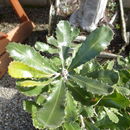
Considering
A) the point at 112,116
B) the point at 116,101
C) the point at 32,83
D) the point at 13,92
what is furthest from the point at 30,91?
the point at 13,92

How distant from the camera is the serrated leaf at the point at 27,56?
3.86ft

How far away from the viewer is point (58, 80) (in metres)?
1.25

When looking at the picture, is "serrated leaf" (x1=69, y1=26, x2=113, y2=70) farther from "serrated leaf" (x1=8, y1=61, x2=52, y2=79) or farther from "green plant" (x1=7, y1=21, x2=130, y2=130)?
"serrated leaf" (x1=8, y1=61, x2=52, y2=79)

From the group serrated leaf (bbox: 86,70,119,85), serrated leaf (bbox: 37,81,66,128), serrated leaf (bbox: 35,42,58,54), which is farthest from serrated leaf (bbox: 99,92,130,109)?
serrated leaf (bbox: 35,42,58,54)

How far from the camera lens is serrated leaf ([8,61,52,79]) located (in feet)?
3.61

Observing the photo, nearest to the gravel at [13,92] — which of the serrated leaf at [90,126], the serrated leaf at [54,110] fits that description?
the serrated leaf at [90,126]

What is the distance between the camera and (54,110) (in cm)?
110

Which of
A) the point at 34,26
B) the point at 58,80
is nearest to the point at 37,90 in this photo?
the point at 58,80

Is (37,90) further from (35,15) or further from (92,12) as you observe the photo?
(35,15)

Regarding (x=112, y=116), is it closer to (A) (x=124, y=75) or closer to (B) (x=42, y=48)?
(A) (x=124, y=75)

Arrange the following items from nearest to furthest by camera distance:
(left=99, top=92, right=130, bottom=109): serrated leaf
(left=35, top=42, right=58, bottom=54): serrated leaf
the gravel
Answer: (left=99, top=92, right=130, bottom=109): serrated leaf → (left=35, top=42, right=58, bottom=54): serrated leaf → the gravel

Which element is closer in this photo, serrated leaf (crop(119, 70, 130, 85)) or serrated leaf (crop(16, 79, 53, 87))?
serrated leaf (crop(16, 79, 53, 87))

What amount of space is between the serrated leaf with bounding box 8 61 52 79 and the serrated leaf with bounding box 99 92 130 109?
13.1 inches

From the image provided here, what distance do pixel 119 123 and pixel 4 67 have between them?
139cm
